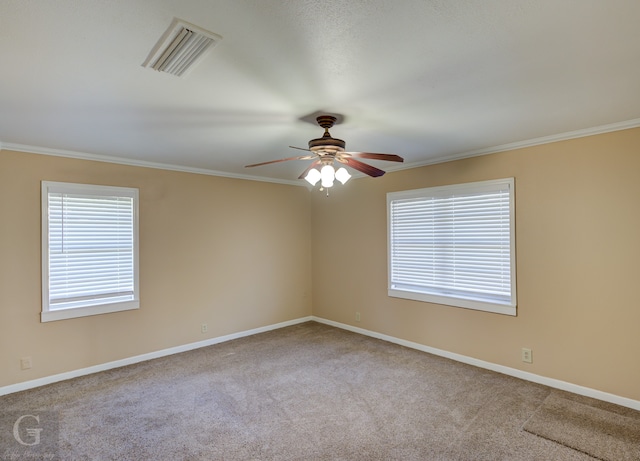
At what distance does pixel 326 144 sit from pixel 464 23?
4.21 feet

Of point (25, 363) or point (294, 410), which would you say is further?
point (25, 363)

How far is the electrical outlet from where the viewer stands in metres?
3.54

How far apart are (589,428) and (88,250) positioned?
520 centimetres

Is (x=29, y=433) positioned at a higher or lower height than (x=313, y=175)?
lower

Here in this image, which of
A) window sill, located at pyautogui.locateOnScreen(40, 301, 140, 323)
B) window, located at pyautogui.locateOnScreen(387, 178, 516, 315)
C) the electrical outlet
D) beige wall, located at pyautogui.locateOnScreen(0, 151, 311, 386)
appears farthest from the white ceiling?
the electrical outlet

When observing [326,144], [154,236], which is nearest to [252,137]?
[326,144]

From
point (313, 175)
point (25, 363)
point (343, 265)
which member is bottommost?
point (25, 363)

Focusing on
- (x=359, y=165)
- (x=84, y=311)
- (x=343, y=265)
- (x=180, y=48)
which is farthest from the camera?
(x=343, y=265)

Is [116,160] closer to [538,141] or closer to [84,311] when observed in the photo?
[84,311]

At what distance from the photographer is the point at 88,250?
13.0ft

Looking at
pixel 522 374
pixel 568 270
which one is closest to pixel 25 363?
pixel 522 374

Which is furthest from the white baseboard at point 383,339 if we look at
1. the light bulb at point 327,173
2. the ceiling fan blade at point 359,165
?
the light bulb at point 327,173

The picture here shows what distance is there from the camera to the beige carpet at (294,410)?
8.16ft

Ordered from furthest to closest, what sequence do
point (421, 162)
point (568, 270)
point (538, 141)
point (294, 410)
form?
1. point (421, 162)
2. point (538, 141)
3. point (568, 270)
4. point (294, 410)
